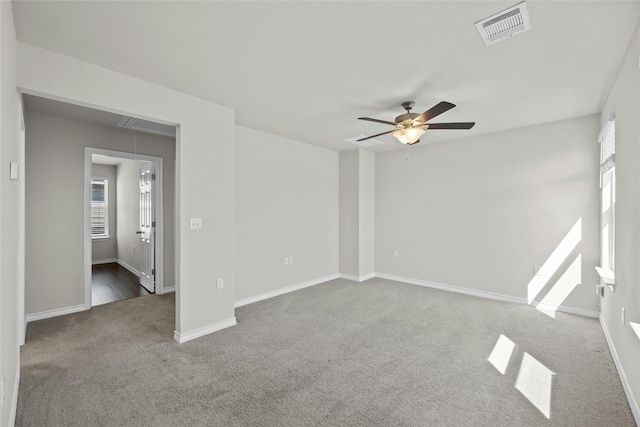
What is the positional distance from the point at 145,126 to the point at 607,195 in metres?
5.86

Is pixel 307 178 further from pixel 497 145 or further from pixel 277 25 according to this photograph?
pixel 277 25

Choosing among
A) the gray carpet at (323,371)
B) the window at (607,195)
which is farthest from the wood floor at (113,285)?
the window at (607,195)

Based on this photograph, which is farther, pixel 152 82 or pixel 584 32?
pixel 152 82

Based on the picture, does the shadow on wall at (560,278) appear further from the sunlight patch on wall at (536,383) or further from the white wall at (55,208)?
the white wall at (55,208)

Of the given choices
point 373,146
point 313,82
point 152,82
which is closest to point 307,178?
point 373,146

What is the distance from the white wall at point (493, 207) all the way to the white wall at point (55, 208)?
476 centimetres

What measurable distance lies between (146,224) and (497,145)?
5.81 meters

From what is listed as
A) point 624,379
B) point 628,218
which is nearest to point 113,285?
point 624,379

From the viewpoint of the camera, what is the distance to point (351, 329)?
331 cm

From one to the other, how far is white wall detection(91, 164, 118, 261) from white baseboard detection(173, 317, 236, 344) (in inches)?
221

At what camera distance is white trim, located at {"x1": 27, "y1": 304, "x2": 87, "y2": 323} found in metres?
3.56

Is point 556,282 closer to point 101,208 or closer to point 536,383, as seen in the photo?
point 536,383

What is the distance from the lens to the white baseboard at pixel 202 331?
118 inches

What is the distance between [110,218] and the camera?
7.41 meters
